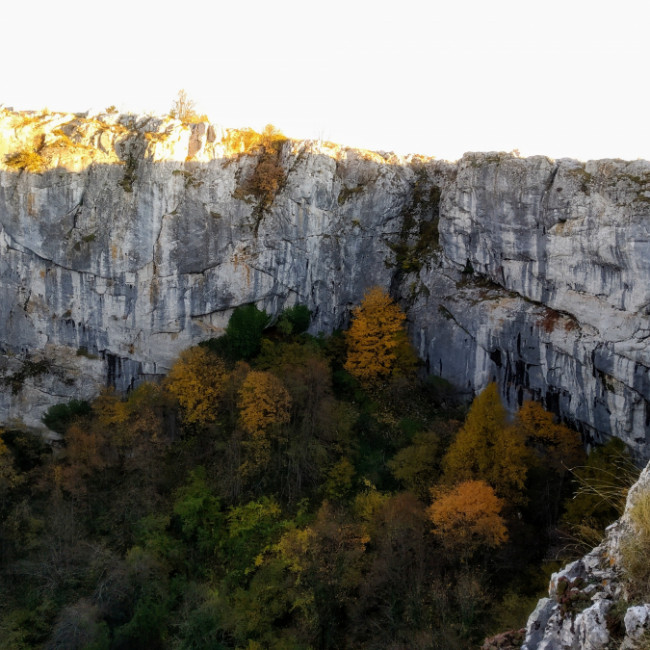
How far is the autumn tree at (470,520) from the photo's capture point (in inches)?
539

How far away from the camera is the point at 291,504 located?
17906 mm

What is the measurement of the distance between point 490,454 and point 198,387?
35.2 feet

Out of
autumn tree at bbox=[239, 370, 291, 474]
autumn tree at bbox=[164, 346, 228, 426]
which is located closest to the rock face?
autumn tree at bbox=[164, 346, 228, 426]

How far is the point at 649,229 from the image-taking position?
16141 mm

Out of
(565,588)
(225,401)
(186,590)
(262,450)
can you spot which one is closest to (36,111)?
(225,401)

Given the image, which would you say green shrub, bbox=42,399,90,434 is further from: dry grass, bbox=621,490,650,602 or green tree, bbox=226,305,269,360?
dry grass, bbox=621,490,650,602

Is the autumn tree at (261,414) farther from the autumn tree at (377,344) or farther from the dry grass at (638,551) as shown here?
the dry grass at (638,551)

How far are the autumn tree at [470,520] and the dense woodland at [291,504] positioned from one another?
0.05 metres

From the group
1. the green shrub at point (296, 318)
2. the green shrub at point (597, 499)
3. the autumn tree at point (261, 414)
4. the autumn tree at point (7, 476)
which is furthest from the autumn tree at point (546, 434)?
the autumn tree at point (7, 476)

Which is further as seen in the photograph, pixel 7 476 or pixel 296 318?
pixel 296 318

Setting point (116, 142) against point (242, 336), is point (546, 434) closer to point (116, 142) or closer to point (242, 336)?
point (242, 336)

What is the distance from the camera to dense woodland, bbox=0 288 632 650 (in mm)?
13969

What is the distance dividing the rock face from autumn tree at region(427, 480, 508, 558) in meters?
6.61

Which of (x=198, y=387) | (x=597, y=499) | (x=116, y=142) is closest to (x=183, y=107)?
(x=116, y=142)
